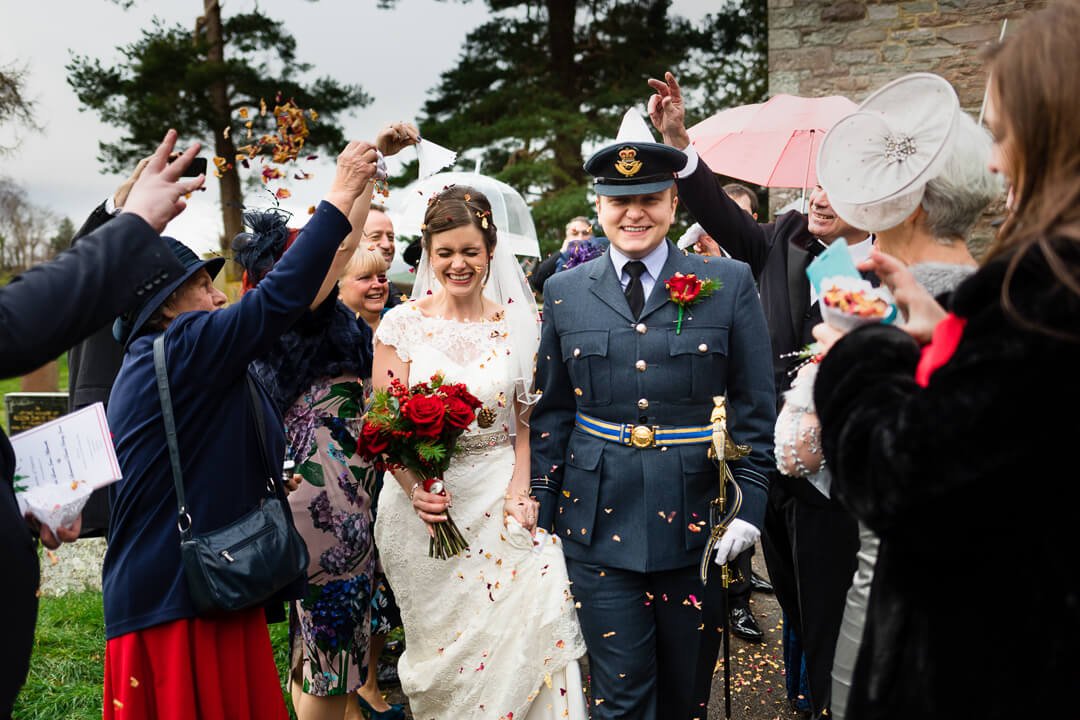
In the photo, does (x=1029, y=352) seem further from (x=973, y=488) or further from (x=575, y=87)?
(x=575, y=87)

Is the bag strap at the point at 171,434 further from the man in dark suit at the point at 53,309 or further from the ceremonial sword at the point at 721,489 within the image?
the ceremonial sword at the point at 721,489

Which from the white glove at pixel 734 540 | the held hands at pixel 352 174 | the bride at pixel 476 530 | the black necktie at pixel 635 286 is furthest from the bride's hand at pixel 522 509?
the held hands at pixel 352 174

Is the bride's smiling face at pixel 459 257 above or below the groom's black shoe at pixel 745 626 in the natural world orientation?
above

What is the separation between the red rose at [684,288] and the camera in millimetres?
3088

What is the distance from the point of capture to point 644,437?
3078 mm

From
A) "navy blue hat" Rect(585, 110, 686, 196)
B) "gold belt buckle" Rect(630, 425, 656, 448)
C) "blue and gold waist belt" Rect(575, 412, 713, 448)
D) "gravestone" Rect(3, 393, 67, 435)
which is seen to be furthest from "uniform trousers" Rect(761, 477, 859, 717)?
"gravestone" Rect(3, 393, 67, 435)

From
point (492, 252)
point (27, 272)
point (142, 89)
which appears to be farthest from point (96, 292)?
point (142, 89)

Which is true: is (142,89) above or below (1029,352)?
above

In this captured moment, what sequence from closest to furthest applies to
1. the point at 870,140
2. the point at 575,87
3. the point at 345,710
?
the point at 870,140 → the point at 345,710 → the point at 575,87

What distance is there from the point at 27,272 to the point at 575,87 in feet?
49.0

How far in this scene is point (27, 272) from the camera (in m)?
1.90

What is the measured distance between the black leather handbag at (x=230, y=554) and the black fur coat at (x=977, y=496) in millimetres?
1753

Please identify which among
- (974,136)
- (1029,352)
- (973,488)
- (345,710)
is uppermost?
(974,136)

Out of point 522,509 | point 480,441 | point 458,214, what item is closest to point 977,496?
point 522,509
